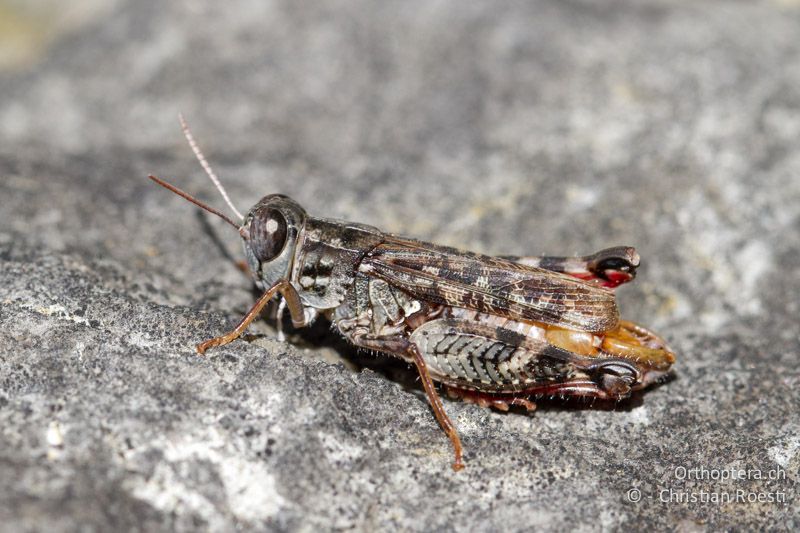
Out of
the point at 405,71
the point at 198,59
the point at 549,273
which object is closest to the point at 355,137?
the point at 405,71

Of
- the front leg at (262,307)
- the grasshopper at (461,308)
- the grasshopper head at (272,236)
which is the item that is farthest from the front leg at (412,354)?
the grasshopper head at (272,236)

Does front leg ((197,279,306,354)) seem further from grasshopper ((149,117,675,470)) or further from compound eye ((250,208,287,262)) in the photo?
compound eye ((250,208,287,262))

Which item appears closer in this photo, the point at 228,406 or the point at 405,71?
the point at 228,406

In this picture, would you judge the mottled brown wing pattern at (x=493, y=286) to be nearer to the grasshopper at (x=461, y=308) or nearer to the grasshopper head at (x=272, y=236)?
the grasshopper at (x=461, y=308)

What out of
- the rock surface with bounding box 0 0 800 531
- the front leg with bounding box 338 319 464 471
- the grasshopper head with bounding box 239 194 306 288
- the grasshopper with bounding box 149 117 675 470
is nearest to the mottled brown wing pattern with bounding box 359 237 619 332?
the grasshopper with bounding box 149 117 675 470

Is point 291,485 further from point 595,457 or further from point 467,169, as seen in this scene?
point 467,169

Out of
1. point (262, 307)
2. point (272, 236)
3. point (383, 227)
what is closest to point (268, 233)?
point (272, 236)

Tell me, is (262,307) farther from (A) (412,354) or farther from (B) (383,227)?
(B) (383,227)
